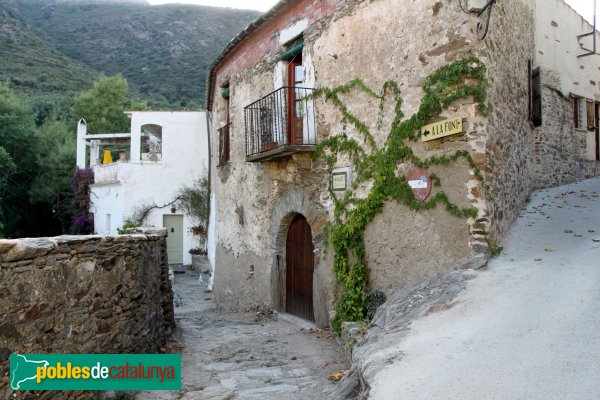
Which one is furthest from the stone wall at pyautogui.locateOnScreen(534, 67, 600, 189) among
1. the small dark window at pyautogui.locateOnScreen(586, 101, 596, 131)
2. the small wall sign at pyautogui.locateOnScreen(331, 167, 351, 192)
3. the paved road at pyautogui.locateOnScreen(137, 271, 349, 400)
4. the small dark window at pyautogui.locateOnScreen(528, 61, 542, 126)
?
the paved road at pyautogui.locateOnScreen(137, 271, 349, 400)

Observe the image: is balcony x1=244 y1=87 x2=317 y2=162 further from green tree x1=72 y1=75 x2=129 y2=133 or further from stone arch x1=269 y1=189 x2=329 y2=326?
green tree x1=72 y1=75 x2=129 y2=133

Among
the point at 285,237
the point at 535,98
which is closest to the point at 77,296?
the point at 285,237

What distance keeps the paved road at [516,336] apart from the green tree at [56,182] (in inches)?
850

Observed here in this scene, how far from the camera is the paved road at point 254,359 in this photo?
4.53 m

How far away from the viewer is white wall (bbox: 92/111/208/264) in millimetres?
17344

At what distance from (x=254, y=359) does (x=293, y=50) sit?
193 inches

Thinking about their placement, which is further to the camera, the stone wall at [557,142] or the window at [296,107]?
the stone wall at [557,142]

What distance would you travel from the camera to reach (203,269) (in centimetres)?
1534

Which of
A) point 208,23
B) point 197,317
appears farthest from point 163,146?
point 208,23

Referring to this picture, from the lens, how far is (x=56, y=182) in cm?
2245

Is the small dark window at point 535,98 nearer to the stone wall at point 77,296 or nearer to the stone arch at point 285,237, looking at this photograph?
the stone arch at point 285,237

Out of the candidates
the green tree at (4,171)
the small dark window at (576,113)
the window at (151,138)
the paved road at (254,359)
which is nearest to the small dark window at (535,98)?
the small dark window at (576,113)

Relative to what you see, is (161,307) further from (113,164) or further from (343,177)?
(113,164)

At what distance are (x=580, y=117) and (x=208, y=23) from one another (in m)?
56.5
